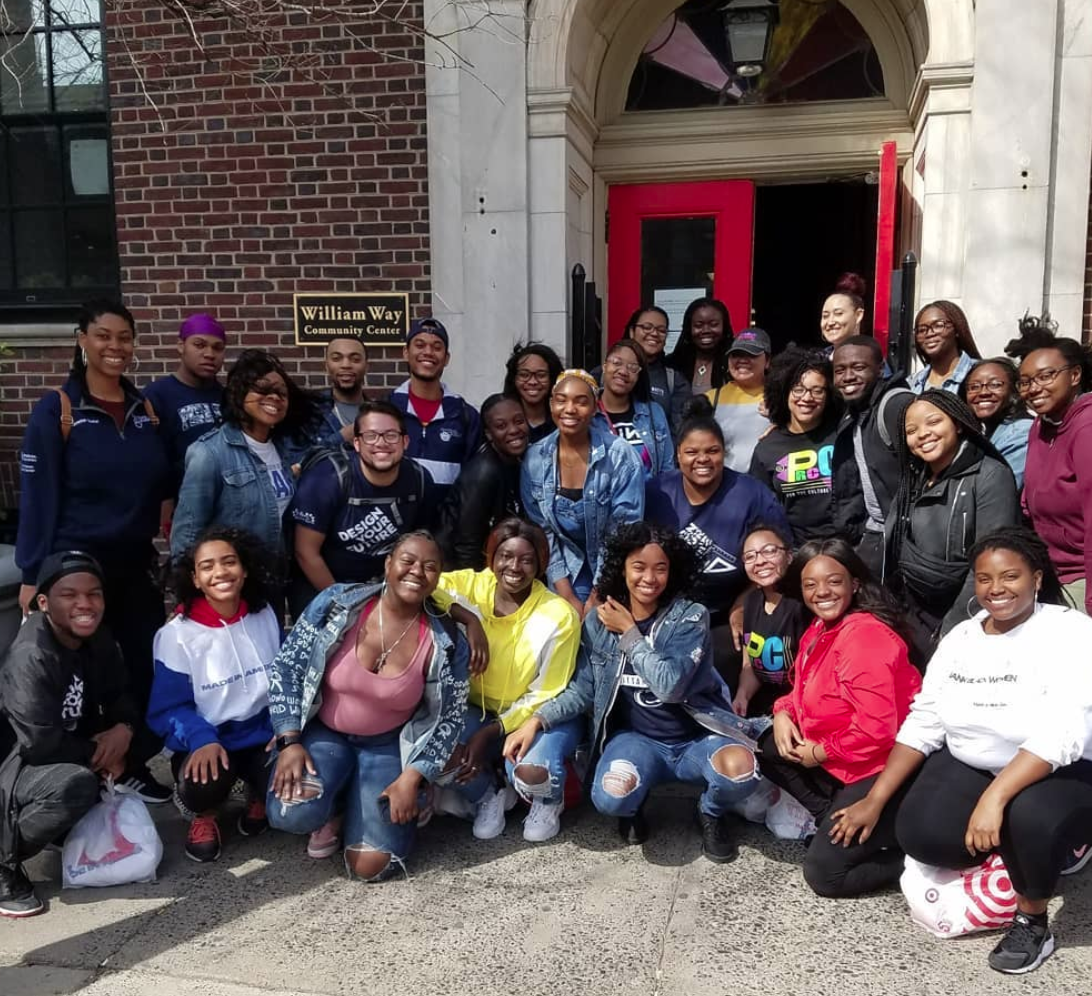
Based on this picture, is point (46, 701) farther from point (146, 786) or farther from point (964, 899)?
point (964, 899)

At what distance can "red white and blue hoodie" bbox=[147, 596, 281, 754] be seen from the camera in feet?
12.3

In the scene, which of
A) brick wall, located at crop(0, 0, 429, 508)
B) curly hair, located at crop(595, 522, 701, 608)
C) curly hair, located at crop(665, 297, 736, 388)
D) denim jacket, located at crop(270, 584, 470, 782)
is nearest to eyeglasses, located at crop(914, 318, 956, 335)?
curly hair, located at crop(665, 297, 736, 388)

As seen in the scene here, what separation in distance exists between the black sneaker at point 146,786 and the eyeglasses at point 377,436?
155cm

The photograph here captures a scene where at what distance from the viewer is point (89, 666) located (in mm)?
3598

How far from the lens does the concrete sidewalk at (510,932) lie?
114 inches

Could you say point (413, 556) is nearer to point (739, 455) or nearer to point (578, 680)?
point (578, 680)

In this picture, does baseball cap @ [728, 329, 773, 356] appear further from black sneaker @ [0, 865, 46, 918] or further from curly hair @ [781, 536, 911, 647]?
black sneaker @ [0, 865, 46, 918]

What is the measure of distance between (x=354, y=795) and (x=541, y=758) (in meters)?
0.69

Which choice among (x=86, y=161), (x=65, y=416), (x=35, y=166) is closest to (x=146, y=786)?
(x=65, y=416)

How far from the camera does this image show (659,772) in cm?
370

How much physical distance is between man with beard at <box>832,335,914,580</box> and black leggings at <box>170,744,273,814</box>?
2488mm

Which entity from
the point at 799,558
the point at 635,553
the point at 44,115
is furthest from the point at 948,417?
the point at 44,115

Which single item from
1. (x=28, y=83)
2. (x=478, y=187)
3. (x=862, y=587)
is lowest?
(x=862, y=587)

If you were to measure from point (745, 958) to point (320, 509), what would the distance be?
7.39 feet
